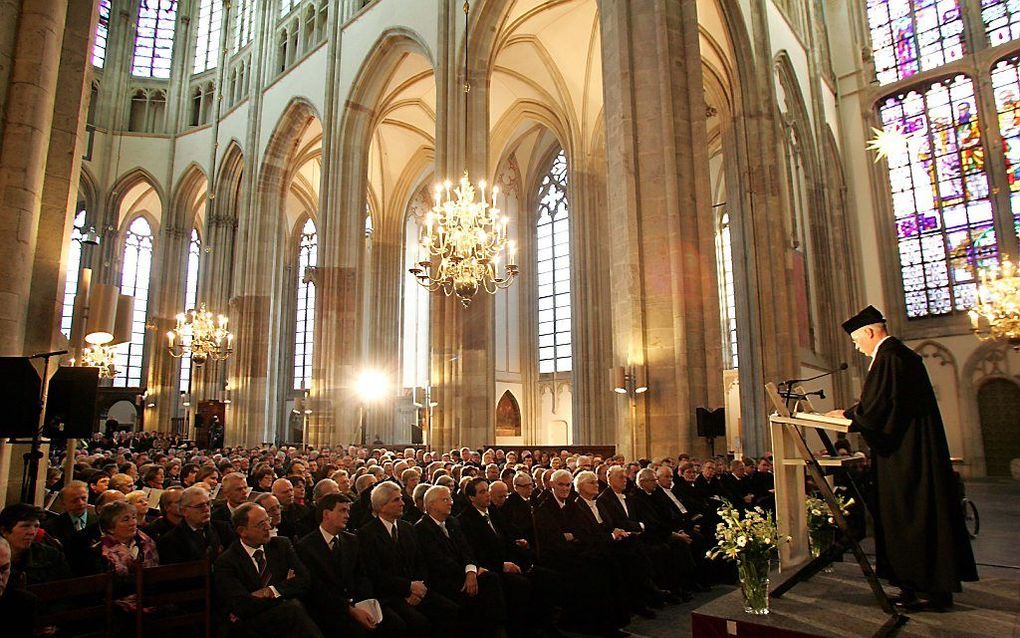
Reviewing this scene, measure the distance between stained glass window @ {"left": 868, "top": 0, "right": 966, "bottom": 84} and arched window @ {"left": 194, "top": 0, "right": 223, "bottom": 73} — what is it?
25.9 m

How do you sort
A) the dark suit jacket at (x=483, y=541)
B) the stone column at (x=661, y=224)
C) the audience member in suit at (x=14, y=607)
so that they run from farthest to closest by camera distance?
1. the stone column at (x=661, y=224)
2. the dark suit jacket at (x=483, y=541)
3. the audience member in suit at (x=14, y=607)

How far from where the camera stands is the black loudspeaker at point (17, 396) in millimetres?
4301

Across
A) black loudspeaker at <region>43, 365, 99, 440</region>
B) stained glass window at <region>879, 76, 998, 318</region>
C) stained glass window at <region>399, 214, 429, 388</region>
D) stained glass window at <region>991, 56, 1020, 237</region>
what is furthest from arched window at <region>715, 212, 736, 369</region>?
black loudspeaker at <region>43, 365, 99, 440</region>

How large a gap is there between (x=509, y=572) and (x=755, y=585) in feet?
6.13

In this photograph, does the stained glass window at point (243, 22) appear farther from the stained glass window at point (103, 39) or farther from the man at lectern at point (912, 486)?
the man at lectern at point (912, 486)

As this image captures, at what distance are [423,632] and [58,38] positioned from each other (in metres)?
5.71

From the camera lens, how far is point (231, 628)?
3.19m

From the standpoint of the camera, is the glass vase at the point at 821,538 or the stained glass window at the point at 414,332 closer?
the glass vase at the point at 821,538

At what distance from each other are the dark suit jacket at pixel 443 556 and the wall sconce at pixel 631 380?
17.3ft

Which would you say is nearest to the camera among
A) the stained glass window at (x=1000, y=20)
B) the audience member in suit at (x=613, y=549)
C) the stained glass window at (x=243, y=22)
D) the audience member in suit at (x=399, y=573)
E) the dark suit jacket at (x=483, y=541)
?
the audience member in suit at (x=399, y=573)

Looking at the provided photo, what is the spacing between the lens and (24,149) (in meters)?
5.07

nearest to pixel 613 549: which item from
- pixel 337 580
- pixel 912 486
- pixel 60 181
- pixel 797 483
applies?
pixel 797 483

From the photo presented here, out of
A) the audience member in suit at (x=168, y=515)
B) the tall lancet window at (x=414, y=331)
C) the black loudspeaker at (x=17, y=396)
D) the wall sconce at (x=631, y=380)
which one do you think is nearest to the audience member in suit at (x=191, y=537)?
the audience member in suit at (x=168, y=515)

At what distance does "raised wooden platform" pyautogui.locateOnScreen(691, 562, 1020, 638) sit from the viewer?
8.87 feet
